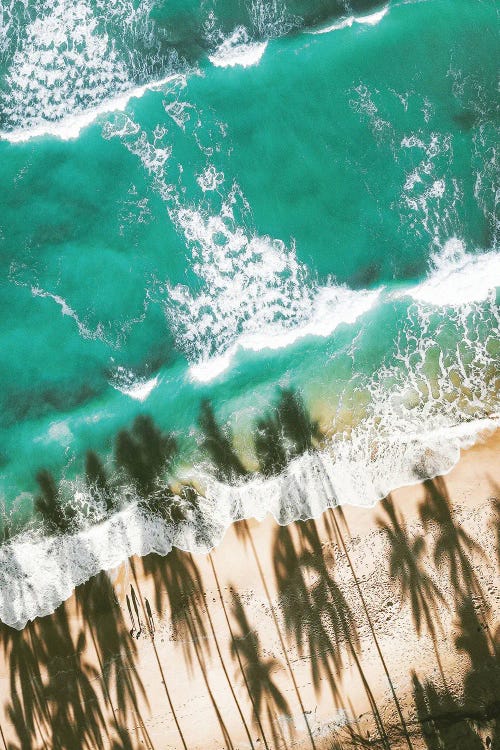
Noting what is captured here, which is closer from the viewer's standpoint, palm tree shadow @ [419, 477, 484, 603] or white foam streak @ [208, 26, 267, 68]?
palm tree shadow @ [419, 477, 484, 603]

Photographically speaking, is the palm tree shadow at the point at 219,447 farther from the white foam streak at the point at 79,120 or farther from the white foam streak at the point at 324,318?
the white foam streak at the point at 79,120

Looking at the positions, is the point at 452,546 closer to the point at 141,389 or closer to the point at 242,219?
the point at 141,389

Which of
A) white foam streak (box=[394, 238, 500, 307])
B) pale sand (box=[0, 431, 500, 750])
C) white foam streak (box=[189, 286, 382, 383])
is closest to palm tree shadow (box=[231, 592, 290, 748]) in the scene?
pale sand (box=[0, 431, 500, 750])

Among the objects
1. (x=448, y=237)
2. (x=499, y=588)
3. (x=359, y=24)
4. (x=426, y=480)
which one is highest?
(x=359, y=24)

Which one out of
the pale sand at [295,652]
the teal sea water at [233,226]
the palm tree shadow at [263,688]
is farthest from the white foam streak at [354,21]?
the palm tree shadow at [263,688]

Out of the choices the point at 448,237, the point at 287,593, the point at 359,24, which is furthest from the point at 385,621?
the point at 359,24

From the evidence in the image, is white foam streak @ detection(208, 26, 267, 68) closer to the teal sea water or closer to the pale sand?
the teal sea water

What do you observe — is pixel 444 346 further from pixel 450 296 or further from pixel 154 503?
pixel 154 503
